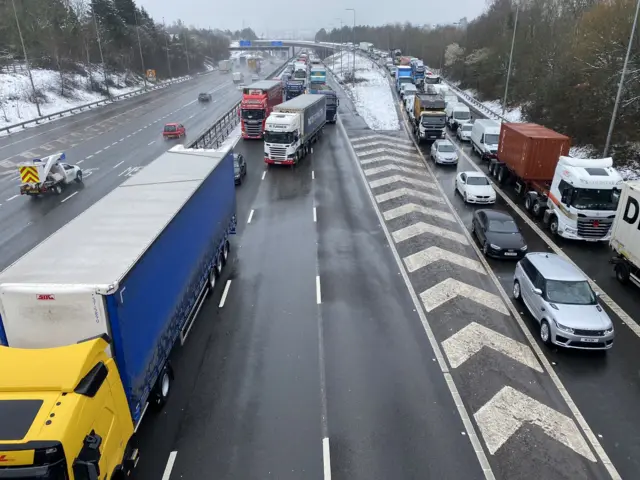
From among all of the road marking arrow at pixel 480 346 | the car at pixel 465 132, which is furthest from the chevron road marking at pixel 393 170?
A: the road marking arrow at pixel 480 346

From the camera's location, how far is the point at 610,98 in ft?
105

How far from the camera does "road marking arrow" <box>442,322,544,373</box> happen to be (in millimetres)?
13398

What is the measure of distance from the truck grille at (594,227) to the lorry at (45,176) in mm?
27987

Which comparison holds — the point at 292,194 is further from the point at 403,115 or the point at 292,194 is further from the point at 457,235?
the point at 403,115

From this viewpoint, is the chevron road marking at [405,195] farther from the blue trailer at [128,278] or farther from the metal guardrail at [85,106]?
the metal guardrail at [85,106]

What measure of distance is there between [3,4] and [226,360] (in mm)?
91109

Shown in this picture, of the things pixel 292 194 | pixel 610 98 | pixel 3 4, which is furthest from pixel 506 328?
pixel 3 4

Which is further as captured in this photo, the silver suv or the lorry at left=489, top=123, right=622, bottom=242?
the lorry at left=489, top=123, right=622, bottom=242

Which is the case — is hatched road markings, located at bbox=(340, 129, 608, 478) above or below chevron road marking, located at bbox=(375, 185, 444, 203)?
below

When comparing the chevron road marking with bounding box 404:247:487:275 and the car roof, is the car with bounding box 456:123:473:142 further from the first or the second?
the car roof

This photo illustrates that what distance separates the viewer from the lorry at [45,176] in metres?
27.3

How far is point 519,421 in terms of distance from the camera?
1117 centimetres

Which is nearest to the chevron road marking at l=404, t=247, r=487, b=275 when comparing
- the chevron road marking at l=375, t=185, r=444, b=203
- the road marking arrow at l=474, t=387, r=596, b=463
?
the chevron road marking at l=375, t=185, r=444, b=203

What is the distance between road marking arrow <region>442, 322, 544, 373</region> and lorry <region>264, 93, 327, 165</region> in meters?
21.0
